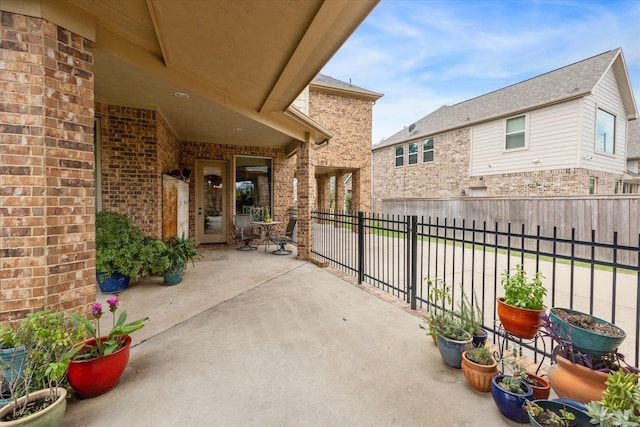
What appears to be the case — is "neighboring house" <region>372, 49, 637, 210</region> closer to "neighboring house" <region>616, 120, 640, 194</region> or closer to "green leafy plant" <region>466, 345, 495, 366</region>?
"neighboring house" <region>616, 120, 640, 194</region>

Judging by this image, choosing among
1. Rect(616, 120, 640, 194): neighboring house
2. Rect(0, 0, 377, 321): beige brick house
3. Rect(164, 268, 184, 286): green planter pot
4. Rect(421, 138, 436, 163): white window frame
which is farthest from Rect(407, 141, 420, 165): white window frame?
Rect(164, 268, 184, 286): green planter pot

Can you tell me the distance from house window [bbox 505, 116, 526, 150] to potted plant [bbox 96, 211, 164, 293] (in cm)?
1318

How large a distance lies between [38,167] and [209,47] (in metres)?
1.90

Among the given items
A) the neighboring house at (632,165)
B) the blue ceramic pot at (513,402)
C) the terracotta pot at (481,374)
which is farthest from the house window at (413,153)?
the blue ceramic pot at (513,402)

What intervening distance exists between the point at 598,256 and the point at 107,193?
11.6 m

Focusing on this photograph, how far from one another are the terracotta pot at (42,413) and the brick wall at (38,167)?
73cm

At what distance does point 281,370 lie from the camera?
2350mm

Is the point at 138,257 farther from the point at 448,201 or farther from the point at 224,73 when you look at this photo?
the point at 448,201

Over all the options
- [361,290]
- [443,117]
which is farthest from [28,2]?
[443,117]

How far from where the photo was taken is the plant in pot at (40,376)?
5.07 feet

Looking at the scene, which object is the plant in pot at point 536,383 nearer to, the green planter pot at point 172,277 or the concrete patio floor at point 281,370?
the concrete patio floor at point 281,370

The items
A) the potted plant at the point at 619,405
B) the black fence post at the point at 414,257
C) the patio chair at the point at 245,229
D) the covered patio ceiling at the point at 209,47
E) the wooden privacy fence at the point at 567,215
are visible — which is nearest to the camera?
the potted plant at the point at 619,405

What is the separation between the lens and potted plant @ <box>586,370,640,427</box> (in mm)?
1254

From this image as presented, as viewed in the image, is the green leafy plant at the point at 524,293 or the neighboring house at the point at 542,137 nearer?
the green leafy plant at the point at 524,293
